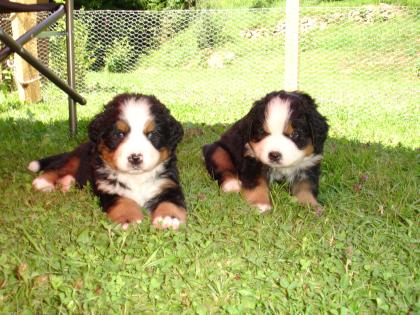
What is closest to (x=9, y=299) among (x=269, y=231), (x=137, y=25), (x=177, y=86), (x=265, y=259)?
(x=265, y=259)

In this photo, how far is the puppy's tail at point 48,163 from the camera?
11.9 ft

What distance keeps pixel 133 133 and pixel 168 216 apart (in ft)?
1.60

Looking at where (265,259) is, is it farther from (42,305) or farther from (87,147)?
(87,147)

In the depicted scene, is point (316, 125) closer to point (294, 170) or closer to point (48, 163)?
point (294, 170)

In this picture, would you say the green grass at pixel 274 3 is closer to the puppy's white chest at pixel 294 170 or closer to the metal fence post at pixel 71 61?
the metal fence post at pixel 71 61

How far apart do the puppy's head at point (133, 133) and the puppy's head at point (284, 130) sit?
1.80 feet

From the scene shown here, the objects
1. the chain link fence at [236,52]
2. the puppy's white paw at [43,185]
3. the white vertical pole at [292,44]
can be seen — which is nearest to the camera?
the puppy's white paw at [43,185]

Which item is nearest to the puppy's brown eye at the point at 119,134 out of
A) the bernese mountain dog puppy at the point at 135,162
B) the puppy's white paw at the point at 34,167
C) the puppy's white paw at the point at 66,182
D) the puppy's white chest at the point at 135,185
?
the bernese mountain dog puppy at the point at 135,162

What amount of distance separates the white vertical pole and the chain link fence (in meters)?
1.11

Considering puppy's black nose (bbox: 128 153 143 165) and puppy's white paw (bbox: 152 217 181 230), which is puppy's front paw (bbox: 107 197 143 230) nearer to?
puppy's white paw (bbox: 152 217 181 230)

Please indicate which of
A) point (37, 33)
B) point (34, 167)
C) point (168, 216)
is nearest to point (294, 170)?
point (168, 216)

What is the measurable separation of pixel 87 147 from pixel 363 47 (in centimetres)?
715

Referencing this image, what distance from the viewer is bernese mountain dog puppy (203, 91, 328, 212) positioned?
3.18 metres

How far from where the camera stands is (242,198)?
338cm
